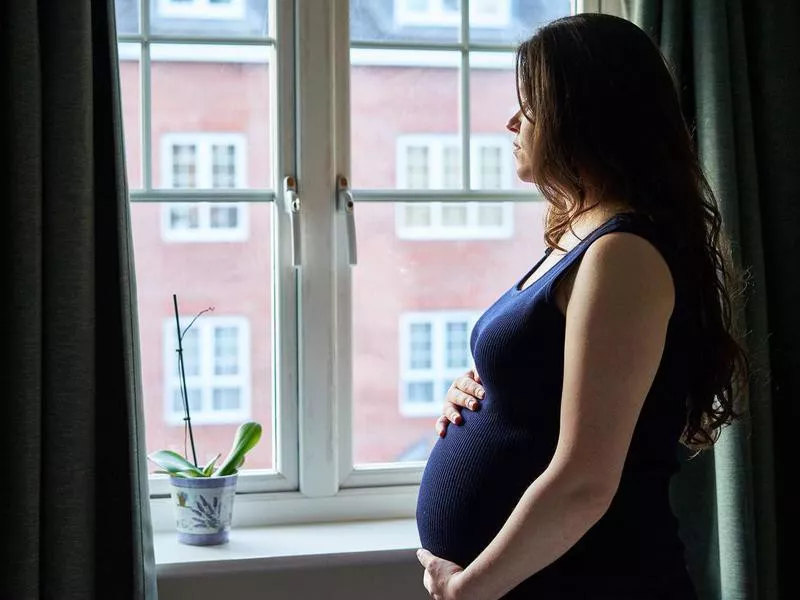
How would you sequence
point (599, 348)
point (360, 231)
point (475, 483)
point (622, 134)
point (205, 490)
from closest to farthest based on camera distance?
point (599, 348), point (622, 134), point (475, 483), point (205, 490), point (360, 231)

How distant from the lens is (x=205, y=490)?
1822 millimetres

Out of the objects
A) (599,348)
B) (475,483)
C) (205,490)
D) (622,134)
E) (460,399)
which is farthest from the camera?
(205,490)

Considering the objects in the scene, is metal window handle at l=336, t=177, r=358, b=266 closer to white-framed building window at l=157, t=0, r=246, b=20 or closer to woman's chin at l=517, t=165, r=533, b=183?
white-framed building window at l=157, t=0, r=246, b=20

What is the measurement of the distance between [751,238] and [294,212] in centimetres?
87

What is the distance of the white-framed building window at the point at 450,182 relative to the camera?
6.84ft

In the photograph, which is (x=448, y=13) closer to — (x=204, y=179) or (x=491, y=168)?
(x=491, y=168)

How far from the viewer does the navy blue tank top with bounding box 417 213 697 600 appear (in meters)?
1.18

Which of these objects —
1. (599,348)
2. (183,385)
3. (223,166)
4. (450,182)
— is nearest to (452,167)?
(450,182)

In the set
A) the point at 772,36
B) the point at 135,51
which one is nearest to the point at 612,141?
the point at 772,36

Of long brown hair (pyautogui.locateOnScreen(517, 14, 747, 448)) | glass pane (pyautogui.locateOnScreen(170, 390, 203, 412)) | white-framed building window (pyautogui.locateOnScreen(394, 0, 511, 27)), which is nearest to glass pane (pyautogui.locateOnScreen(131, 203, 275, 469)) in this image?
glass pane (pyautogui.locateOnScreen(170, 390, 203, 412))

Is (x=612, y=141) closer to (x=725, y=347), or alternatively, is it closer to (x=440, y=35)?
(x=725, y=347)

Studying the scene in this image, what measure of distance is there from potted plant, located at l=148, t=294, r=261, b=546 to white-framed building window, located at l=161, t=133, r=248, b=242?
41 cm

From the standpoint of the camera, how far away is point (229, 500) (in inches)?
72.9

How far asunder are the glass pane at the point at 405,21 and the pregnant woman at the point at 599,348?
2.79ft
